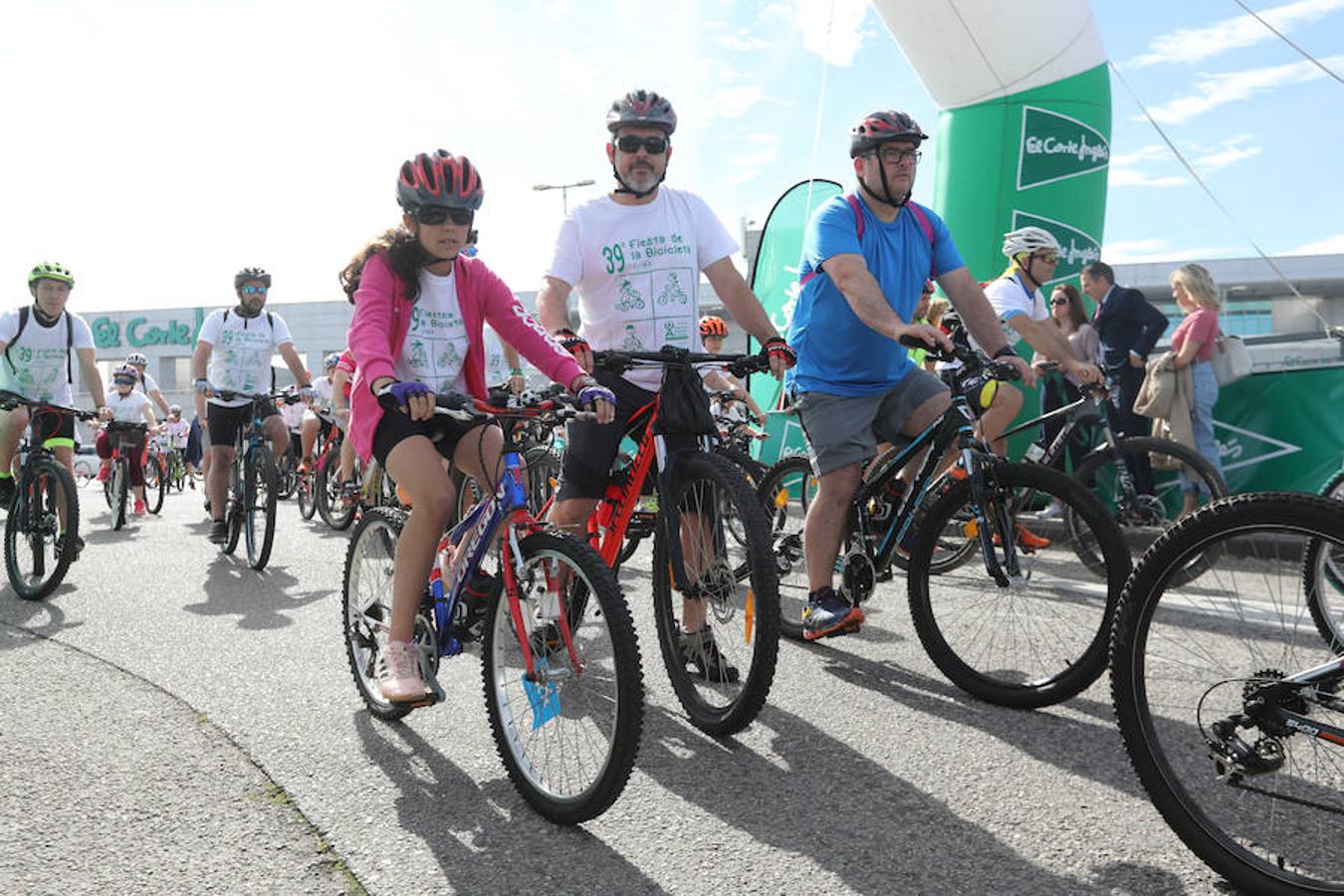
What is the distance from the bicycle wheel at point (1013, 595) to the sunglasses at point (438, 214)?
6.55 ft

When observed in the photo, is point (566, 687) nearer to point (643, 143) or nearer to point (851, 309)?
point (851, 309)

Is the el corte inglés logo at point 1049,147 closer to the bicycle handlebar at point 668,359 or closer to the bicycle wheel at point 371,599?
the bicycle handlebar at point 668,359

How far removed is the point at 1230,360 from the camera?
24.6 feet

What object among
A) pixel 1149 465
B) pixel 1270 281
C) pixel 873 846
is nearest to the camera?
pixel 873 846

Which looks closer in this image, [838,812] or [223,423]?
[838,812]

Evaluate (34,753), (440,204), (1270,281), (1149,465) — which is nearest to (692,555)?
(440,204)

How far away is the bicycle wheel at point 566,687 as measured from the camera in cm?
261

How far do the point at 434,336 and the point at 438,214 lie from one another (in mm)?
433

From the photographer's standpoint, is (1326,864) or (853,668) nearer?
(1326,864)

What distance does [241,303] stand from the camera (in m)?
8.02

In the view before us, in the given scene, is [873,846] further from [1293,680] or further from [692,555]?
[692,555]

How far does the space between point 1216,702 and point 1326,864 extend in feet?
1.34

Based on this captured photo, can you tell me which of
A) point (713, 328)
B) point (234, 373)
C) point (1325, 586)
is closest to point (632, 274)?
point (1325, 586)

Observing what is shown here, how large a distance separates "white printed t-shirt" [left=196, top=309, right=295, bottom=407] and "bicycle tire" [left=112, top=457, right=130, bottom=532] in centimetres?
366
